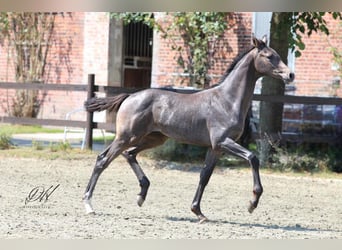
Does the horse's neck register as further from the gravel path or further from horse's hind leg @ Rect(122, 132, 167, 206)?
the gravel path

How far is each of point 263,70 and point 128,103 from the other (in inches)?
57.0

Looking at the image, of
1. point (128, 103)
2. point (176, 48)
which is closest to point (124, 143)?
point (128, 103)

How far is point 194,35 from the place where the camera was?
1602 cm

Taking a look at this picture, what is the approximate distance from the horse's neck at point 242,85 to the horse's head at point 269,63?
0.38 ft

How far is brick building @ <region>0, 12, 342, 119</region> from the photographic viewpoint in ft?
50.7

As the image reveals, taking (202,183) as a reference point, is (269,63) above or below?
above

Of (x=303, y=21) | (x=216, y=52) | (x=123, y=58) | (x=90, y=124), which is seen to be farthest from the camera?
(x=123, y=58)

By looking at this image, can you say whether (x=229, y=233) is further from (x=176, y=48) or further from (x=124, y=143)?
(x=176, y=48)

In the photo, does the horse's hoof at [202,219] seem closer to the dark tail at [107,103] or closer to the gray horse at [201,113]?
the gray horse at [201,113]

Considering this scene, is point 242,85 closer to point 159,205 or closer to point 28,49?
point 159,205

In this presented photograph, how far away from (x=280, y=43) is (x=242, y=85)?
5.68 metres

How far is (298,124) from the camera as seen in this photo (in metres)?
14.6

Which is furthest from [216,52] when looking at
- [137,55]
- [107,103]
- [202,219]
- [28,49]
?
[202,219]

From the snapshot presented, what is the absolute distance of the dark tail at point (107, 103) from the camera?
24.6 ft
